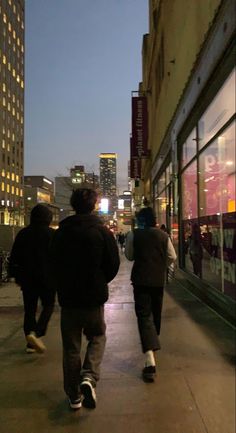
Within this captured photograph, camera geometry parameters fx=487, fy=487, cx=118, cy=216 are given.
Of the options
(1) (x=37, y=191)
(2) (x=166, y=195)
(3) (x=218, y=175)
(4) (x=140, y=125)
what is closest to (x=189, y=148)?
(3) (x=218, y=175)

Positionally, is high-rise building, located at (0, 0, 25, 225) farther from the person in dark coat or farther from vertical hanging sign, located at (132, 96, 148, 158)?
the person in dark coat

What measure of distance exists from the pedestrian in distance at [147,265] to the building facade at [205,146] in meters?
1.47

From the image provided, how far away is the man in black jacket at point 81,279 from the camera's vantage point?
12.5ft

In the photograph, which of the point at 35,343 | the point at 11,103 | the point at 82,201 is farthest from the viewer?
the point at 11,103

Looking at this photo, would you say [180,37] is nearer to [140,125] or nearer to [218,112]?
[218,112]

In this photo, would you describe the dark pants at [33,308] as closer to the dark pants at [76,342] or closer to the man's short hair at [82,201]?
the dark pants at [76,342]

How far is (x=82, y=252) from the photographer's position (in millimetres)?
3797

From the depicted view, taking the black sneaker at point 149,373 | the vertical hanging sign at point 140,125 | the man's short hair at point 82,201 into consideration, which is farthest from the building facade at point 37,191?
the man's short hair at point 82,201

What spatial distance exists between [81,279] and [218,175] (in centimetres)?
415

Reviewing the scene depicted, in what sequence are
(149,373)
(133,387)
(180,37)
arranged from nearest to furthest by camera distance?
1. (133,387)
2. (149,373)
3. (180,37)

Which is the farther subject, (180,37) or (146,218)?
(180,37)

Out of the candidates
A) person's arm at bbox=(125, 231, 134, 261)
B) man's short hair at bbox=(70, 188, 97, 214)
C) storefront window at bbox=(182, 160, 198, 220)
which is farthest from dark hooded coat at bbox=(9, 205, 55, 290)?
storefront window at bbox=(182, 160, 198, 220)

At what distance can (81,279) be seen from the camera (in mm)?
3793

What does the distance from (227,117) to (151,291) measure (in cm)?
300
